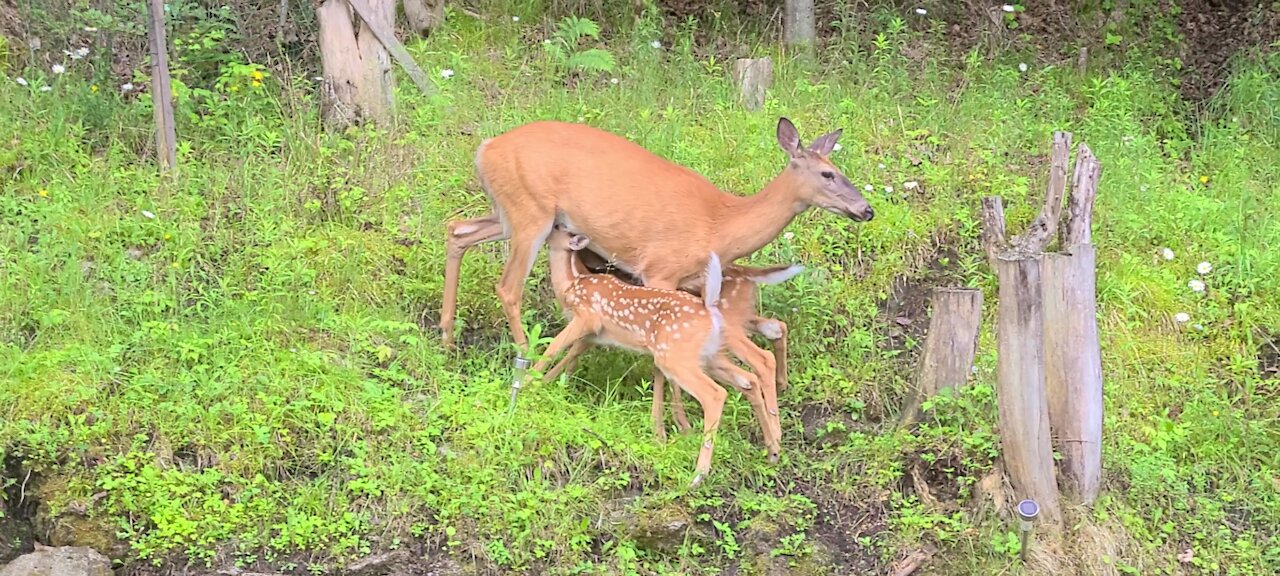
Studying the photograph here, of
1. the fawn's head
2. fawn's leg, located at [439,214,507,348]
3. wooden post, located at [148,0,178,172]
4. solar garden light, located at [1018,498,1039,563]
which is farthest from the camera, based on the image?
wooden post, located at [148,0,178,172]

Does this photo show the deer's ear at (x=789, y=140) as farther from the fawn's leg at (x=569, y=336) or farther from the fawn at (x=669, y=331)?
the fawn's leg at (x=569, y=336)

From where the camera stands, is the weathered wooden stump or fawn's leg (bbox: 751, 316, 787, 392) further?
fawn's leg (bbox: 751, 316, 787, 392)

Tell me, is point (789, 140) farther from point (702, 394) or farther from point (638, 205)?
point (702, 394)

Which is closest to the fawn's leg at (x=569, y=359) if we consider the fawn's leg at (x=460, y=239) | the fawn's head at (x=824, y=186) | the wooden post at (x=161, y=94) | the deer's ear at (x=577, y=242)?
the deer's ear at (x=577, y=242)

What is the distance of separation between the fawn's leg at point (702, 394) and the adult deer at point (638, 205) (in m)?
0.61

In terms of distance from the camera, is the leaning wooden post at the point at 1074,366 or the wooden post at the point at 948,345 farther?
the wooden post at the point at 948,345

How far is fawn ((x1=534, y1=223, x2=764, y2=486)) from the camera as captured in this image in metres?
4.98

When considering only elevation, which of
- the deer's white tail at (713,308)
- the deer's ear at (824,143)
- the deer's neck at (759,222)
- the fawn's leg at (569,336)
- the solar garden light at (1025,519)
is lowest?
the solar garden light at (1025,519)

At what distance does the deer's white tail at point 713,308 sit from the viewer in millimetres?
5000

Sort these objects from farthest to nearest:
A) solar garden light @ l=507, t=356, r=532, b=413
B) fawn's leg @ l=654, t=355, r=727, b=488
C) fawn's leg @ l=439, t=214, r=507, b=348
A: 1. fawn's leg @ l=439, t=214, r=507, b=348
2. solar garden light @ l=507, t=356, r=532, b=413
3. fawn's leg @ l=654, t=355, r=727, b=488

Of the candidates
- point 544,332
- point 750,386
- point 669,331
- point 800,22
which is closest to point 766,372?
point 750,386

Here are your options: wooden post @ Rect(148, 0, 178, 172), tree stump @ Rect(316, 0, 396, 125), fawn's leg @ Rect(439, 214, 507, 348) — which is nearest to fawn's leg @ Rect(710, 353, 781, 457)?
fawn's leg @ Rect(439, 214, 507, 348)

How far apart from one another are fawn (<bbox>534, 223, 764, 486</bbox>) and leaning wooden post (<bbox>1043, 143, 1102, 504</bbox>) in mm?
1130

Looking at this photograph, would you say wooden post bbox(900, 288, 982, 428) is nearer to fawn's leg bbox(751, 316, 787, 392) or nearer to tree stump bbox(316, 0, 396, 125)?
fawn's leg bbox(751, 316, 787, 392)
